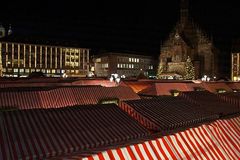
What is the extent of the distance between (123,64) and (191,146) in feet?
388

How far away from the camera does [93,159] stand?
618cm

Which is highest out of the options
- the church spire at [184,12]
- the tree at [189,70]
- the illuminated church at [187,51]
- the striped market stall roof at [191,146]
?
the church spire at [184,12]

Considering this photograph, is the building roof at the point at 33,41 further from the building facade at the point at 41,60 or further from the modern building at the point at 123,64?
the modern building at the point at 123,64

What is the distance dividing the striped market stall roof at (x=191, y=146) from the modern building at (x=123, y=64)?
111878mm

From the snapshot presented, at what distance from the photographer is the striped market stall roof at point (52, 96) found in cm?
1720

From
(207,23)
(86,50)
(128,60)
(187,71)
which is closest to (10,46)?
(86,50)

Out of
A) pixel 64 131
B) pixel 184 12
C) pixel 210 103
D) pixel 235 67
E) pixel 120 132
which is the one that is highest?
pixel 184 12

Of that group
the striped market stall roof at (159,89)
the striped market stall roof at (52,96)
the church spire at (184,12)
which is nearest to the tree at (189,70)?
the church spire at (184,12)

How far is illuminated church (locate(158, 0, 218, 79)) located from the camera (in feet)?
345

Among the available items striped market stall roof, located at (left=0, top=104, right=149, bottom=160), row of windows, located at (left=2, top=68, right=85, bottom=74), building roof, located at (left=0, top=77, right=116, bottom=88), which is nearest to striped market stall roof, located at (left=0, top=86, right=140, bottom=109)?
building roof, located at (left=0, top=77, right=116, bottom=88)

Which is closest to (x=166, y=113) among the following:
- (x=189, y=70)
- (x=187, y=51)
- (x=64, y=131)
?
(x=64, y=131)

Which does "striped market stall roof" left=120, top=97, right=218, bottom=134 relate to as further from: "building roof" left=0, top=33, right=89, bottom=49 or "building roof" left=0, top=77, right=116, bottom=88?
"building roof" left=0, top=33, right=89, bottom=49

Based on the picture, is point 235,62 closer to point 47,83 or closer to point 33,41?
point 33,41

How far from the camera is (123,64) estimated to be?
415 ft
